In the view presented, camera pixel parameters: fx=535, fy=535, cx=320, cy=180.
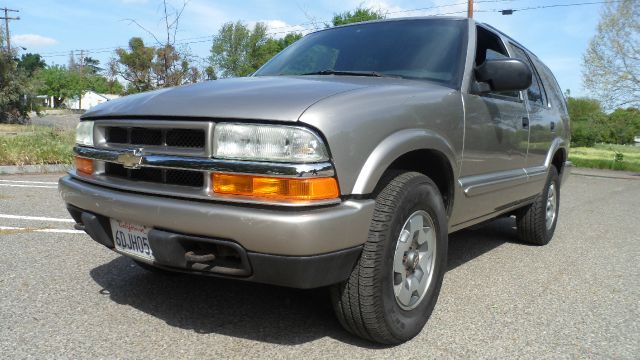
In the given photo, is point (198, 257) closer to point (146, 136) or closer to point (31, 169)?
point (146, 136)

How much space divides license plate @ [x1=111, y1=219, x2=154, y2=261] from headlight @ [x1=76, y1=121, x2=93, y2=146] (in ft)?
1.70

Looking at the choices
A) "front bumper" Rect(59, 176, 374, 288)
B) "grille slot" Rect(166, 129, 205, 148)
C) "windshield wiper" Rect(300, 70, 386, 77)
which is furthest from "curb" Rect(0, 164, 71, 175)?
"grille slot" Rect(166, 129, 205, 148)

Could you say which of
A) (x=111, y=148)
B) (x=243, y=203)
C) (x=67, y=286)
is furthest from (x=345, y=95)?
(x=67, y=286)

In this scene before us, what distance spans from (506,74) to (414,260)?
1324 millimetres

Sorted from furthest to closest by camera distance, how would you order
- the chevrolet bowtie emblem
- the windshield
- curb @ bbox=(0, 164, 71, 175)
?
curb @ bbox=(0, 164, 71, 175) < the windshield < the chevrolet bowtie emblem

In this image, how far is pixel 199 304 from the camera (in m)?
3.12

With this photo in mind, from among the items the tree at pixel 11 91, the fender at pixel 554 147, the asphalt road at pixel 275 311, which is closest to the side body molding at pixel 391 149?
the asphalt road at pixel 275 311

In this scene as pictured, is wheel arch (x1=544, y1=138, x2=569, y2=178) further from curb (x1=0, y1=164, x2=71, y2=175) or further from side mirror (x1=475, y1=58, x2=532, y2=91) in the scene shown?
curb (x1=0, y1=164, x2=71, y2=175)

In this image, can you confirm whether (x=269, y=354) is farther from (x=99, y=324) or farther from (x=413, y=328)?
(x=99, y=324)

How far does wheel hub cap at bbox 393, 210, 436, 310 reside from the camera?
2639 mm

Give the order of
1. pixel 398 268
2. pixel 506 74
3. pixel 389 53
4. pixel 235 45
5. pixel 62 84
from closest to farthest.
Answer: pixel 398 268
pixel 506 74
pixel 389 53
pixel 235 45
pixel 62 84

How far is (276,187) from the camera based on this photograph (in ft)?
7.07

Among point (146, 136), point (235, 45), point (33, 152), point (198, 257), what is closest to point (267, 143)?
point (198, 257)

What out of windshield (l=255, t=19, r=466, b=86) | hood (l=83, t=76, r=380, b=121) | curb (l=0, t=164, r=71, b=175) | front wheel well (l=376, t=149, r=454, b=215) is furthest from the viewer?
curb (l=0, t=164, r=71, b=175)
